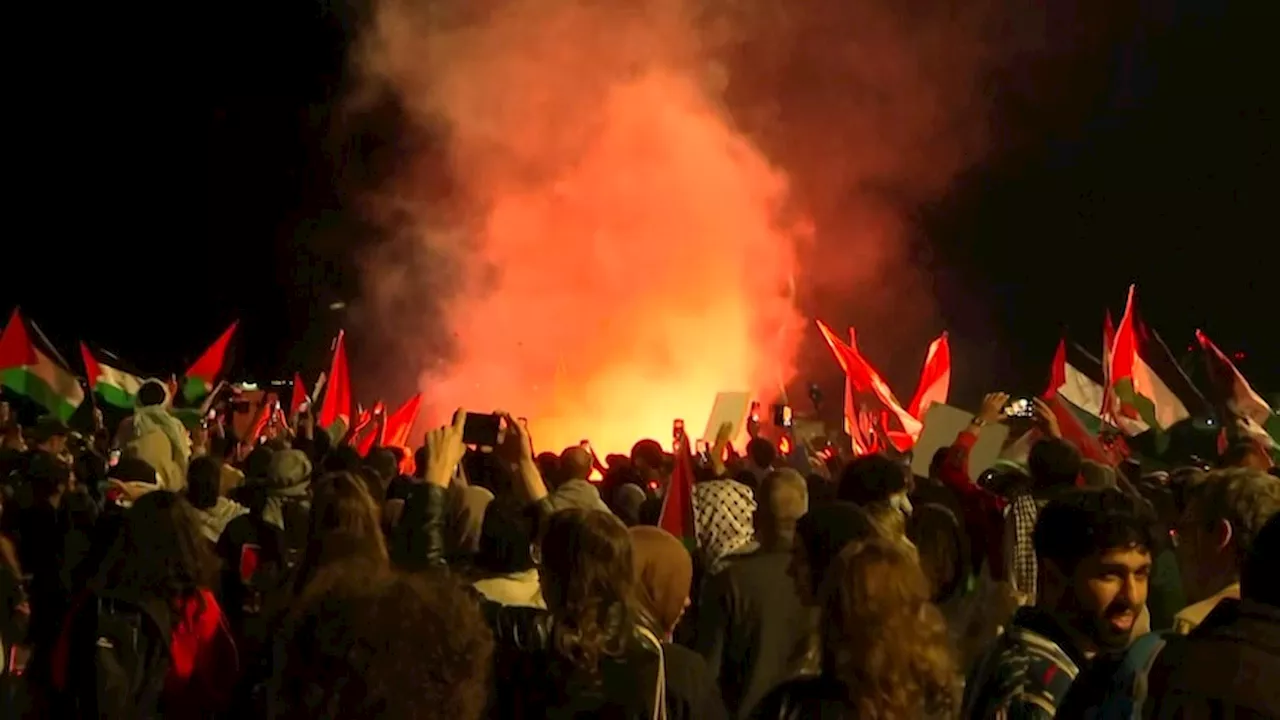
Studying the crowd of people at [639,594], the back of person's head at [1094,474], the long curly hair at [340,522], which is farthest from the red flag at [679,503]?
the long curly hair at [340,522]

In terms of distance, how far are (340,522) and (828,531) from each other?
4.72 ft

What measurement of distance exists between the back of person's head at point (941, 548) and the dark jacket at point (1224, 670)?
2.72m

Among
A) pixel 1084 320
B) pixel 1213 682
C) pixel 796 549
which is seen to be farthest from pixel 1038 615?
pixel 1084 320

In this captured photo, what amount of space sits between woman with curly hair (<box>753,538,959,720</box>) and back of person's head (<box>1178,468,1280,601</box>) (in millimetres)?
810

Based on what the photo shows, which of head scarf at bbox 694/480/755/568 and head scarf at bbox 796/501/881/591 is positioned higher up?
head scarf at bbox 694/480/755/568

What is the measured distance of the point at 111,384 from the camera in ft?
44.2

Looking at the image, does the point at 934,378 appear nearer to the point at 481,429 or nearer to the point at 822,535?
the point at 481,429

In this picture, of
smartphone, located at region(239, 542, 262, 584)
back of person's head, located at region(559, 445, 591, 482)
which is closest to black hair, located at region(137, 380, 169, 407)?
smartphone, located at region(239, 542, 262, 584)

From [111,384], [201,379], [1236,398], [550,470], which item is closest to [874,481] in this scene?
[550,470]

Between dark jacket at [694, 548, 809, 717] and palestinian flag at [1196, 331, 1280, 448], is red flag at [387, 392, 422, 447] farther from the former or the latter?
dark jacket at [694, 548, 809, 717]

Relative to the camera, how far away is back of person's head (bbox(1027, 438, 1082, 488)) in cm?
515

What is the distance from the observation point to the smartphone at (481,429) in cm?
754

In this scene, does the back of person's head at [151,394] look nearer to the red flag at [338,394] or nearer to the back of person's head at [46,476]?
the back of person's head at [46,476]

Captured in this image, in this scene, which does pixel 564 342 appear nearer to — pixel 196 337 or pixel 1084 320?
pixel 1084 320
